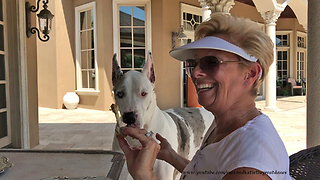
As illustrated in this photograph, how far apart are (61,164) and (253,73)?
1.14m

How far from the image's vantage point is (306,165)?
37.0 inches

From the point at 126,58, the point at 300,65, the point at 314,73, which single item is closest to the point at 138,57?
the point at 126,58

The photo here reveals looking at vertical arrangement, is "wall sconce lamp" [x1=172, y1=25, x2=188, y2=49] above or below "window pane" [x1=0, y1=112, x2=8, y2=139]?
above

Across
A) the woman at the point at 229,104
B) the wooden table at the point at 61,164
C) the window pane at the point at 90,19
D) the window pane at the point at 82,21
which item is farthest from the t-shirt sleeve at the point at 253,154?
the window pane at the point at 82,21

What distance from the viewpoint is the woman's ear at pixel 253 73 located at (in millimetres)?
940

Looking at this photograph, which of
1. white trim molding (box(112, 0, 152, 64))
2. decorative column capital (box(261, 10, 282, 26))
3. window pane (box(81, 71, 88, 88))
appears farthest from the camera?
window pane (box(81, 71, 88, 88))

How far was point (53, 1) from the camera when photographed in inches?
330

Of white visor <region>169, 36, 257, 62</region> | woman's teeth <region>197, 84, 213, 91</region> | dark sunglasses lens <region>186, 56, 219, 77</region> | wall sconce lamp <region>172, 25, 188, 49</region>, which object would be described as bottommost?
woman's teeth <region>197, 84, 213, 91</region>

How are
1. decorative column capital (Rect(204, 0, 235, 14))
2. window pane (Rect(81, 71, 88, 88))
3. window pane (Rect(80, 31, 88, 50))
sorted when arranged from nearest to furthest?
decorative column capital (Rect(204, 0, 235, 14))
window pane (Rect(80, 31, 88, 50))
window pane (Rect(81, 71, 88, 88))

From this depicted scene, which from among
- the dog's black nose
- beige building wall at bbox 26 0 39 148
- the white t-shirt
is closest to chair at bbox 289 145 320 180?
the white t-shirt

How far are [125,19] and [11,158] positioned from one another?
7126mm

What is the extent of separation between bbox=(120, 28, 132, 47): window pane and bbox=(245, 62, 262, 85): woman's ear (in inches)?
289

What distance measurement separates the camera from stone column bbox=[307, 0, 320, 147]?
1.79 meters

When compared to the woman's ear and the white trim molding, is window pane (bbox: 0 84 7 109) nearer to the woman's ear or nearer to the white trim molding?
the woman's ear
